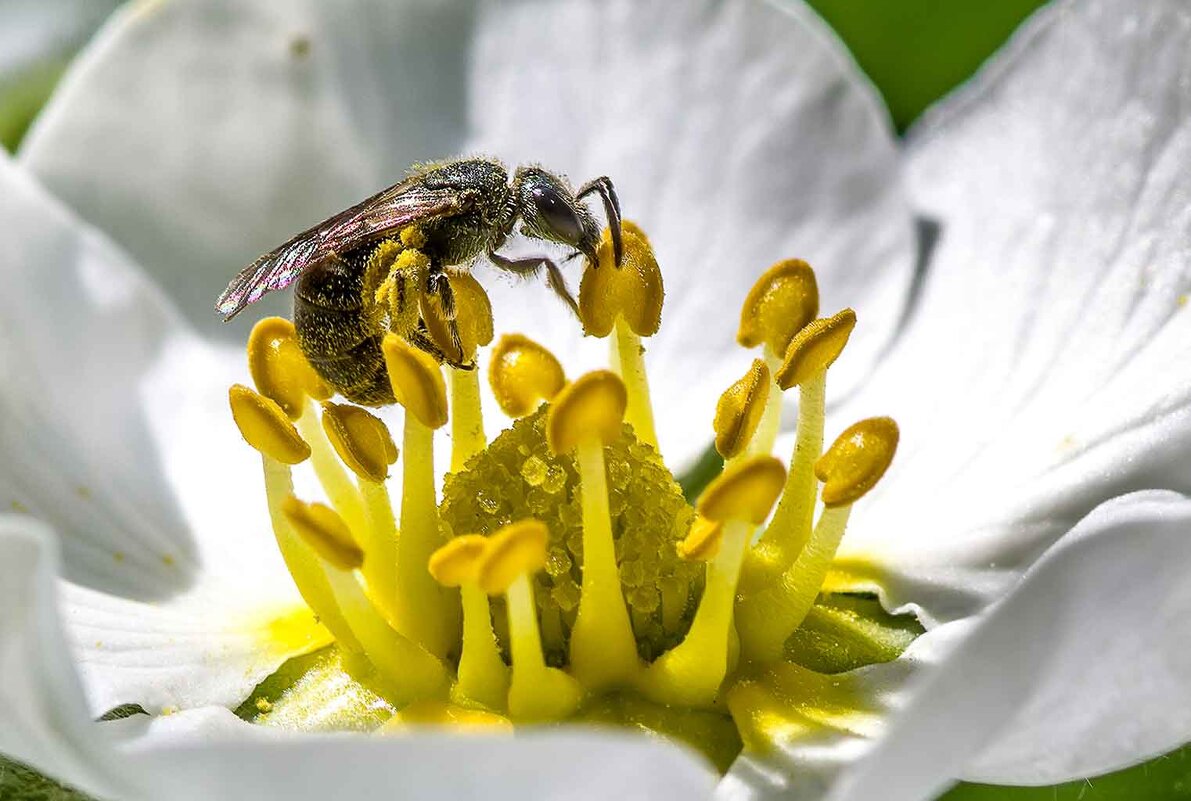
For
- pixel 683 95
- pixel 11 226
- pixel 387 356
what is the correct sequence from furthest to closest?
1. pixel 683 95
2. pixel 11 226
3. pixel 387 356

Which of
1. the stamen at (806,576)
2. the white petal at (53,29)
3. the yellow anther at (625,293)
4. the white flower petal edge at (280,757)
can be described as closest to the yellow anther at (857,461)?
the stamen at (806,576)

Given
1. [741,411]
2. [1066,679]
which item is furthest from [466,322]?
[1066,679]

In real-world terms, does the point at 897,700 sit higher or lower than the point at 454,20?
lower

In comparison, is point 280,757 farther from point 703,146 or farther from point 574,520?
point 703,146

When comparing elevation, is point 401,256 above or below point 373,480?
above

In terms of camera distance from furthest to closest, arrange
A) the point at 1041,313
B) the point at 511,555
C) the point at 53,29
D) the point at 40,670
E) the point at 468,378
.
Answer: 1. the point at 53,29
2. the point at 1041,313
3. the point at 468,378
4. the point at 511,555
5. the point at 40,670

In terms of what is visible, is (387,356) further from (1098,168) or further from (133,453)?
(1098,168)

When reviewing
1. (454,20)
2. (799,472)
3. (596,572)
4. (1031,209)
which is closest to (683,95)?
(454,20)
